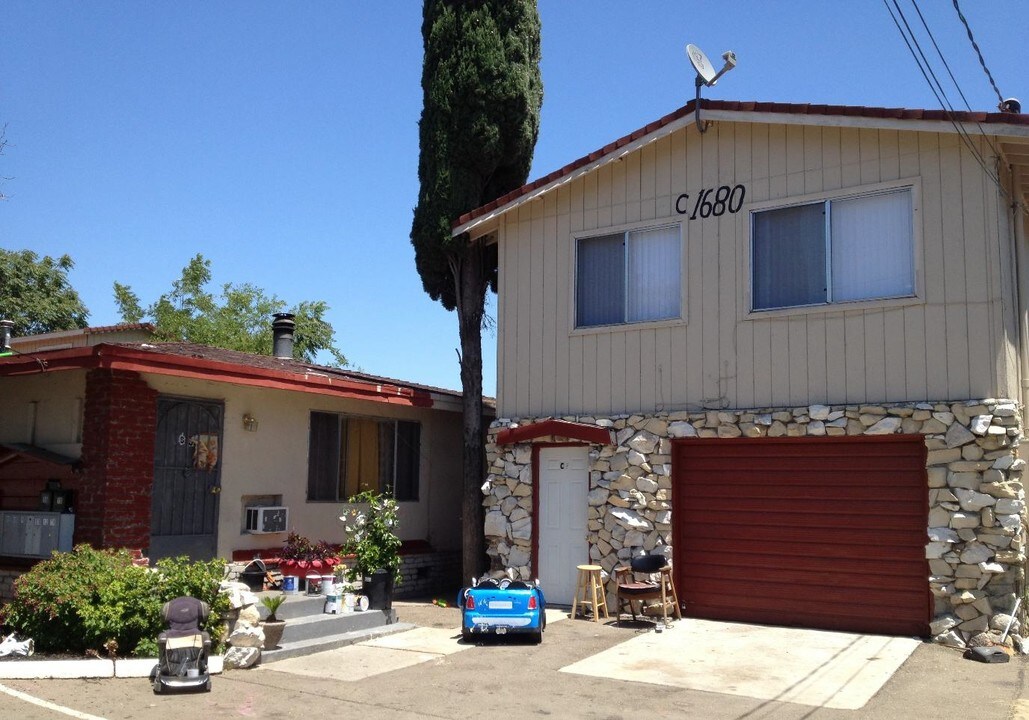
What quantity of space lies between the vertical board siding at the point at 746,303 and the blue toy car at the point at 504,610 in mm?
3145

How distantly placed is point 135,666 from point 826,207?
9.06 metres

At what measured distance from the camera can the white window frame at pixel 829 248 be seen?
10.8 m

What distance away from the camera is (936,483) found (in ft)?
34.3

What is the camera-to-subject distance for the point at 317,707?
8.07 meters

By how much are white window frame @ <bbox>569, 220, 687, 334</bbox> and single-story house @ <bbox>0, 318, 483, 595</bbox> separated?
116 inches

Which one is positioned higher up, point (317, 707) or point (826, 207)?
point (826, 207)

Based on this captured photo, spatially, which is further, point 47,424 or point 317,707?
point 47,424

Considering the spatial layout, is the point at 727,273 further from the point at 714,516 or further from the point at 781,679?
the point at 781,679

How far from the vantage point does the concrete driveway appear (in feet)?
26.0

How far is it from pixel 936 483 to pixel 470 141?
826cm

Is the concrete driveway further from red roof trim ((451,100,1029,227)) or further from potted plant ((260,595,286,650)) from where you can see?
red roof trim ((451,100,1029,227))

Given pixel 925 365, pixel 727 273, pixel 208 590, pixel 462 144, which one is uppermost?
pixel 462 144

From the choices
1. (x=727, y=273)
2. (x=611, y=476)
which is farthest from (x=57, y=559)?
(x=727, y=273)

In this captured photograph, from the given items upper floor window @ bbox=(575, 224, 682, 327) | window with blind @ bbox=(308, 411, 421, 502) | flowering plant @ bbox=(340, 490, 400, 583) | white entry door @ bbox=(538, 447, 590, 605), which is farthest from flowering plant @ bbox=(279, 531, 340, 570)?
upper floor window @ bbox=(575, 224, 682, 327)
